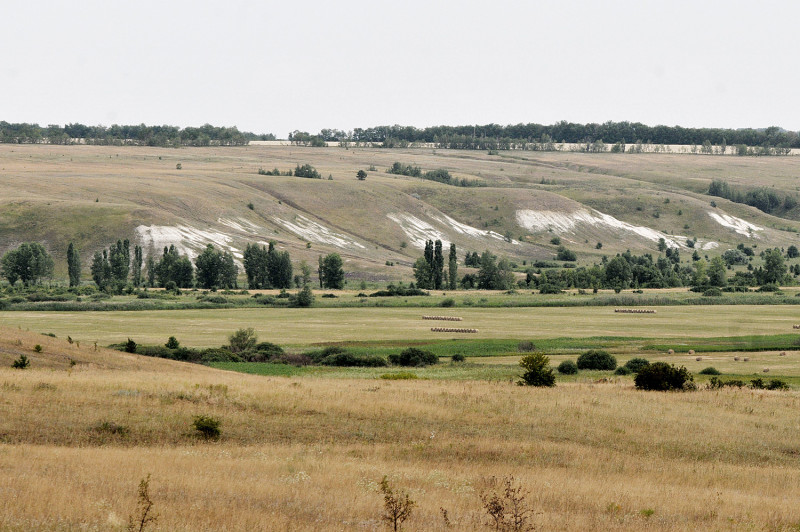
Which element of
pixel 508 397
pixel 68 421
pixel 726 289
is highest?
pixel 68 421

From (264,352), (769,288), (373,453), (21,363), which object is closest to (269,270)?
(264,352)

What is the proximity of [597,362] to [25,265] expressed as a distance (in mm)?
100779

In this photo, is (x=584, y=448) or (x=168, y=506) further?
(x=584, y=448)

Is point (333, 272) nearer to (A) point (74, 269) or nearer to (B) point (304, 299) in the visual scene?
(B) point (304, 299)

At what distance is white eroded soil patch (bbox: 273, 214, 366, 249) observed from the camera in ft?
624

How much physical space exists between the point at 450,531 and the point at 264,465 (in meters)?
7.32

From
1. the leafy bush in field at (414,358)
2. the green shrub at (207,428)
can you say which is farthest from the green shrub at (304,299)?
the green shrub at (207,428)

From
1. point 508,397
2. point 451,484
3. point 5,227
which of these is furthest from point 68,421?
point 5,227

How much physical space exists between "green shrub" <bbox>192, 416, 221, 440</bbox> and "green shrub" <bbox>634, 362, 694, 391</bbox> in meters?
24.3

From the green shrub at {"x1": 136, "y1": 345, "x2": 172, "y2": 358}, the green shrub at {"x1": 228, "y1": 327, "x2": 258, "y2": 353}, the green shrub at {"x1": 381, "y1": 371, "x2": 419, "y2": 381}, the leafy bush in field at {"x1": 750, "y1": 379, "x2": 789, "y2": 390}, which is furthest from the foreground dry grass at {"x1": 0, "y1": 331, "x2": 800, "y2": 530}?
the green shrub at {"x1": 228, "y1": 327, "x2": 258, "y2": 353}

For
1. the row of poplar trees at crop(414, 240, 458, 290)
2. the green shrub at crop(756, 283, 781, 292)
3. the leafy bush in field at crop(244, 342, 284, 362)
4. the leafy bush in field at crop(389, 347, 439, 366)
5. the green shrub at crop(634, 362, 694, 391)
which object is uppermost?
the green shrub at crop(634, 362, 694, 391)

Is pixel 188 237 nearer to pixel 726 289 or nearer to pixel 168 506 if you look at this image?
pixel 726 289

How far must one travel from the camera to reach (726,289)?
465ft

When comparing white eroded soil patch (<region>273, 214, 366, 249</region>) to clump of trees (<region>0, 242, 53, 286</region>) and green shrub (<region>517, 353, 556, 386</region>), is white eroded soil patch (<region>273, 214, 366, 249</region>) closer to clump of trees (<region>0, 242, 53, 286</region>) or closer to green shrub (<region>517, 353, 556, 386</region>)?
clump of trees (<region>0, 242, 53, 286</region>)
